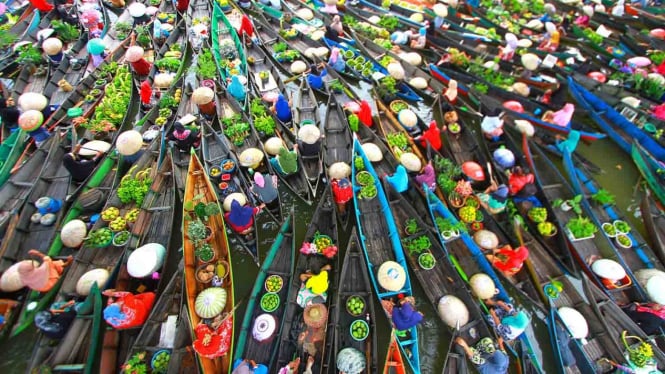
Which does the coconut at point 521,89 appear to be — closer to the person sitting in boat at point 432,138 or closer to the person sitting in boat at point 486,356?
the person sitting in boat at point 432,138

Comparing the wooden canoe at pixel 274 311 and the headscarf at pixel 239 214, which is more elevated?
the headscarf at pixel 239 214

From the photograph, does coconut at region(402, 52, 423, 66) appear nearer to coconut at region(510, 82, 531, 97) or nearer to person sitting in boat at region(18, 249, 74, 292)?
coconut at region(510, 82, 531, 97)

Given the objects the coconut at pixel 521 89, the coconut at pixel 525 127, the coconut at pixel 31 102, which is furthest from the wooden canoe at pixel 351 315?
the coconut at pixel 31 102

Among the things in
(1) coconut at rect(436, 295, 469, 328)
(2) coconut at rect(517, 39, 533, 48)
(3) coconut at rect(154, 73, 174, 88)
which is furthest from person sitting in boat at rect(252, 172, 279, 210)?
(2) coconut at rect(517, 39, 533, 48)

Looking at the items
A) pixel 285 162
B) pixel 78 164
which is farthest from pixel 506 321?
pixel 78 164

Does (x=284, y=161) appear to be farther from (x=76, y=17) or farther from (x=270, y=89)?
(x=76, y=17)

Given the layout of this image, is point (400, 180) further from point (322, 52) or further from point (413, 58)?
point (322, 52)

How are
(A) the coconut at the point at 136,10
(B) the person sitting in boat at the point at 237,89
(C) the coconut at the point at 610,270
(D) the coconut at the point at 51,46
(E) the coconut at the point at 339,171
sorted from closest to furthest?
(C) the coconut at the point at 610,270 → (E) the coconut at the point at 339,171 → (B) the person sitting in boat at the point at 237,89 → (D) the coconut at the point at 51,46 → (A) the coconut at the point at 136,10

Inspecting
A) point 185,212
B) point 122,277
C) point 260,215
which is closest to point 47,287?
point 122,277
